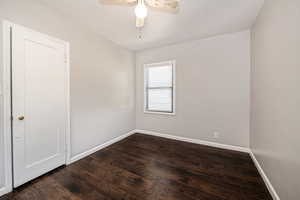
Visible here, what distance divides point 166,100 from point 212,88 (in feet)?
4.21

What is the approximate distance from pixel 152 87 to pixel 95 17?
2.27 m

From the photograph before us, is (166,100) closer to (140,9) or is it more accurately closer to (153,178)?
(153,178)

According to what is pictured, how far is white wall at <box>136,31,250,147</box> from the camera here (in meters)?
2.56

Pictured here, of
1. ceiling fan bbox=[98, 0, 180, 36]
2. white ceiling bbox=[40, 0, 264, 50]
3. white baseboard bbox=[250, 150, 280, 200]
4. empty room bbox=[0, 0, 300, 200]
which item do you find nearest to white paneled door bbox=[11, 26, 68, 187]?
empty room bbox=[0, 0, 300, 200]

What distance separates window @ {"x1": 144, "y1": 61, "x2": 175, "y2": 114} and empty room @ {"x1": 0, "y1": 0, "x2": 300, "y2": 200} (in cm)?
6

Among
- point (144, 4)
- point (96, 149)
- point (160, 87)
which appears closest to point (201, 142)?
point (160, 87)

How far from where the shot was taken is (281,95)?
4.17ft

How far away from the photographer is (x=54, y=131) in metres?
1.98

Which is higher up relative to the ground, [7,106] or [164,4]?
[164,4]

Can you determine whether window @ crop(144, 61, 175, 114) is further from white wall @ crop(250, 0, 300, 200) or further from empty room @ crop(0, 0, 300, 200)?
white wall @ crop(250, 0, 300, 200)

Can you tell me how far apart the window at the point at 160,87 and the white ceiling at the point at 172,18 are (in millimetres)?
859

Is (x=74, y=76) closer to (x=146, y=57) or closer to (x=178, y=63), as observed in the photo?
(x=146, y=57)

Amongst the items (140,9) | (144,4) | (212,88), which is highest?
(144,4)

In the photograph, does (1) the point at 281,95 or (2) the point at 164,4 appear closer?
(1) the point at 281,95
